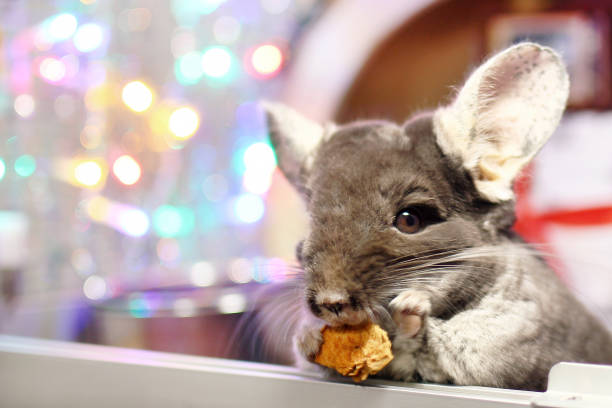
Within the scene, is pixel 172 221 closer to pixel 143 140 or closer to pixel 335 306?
pixel 143 140

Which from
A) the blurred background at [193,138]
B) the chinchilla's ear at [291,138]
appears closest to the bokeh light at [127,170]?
the blurred background at [193,138]

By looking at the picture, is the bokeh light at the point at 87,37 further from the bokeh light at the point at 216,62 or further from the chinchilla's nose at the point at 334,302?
the chinchilla's nose at the point at 334,302

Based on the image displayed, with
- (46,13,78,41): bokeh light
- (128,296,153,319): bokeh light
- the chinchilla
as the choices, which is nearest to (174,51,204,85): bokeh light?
(46,13,78,41): bokeh light

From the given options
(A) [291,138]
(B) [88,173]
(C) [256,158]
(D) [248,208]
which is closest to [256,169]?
(C) [256,158]

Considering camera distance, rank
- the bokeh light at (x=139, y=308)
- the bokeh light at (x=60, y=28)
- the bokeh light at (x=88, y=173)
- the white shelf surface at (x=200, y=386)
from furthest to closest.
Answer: the bokeh light at (x=88, y=173), the bokeh light at (x=60, y=28), the bokeh light at (x=139, y=308), the white shelf surface at (x=200, y=386)

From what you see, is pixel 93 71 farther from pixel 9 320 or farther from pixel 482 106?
pixel 482 106

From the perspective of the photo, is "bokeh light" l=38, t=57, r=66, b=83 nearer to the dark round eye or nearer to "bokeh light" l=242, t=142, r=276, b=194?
"bokeh light" l=242, t=142, r=276, b=194
